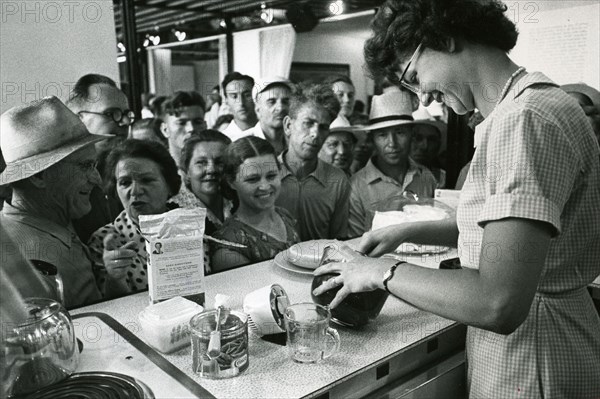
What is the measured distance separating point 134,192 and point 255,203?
0.43 meters

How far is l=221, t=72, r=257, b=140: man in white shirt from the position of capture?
3045 mm

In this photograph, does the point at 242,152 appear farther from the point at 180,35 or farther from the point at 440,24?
the point at 180,35

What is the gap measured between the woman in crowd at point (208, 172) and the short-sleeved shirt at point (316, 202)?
367 millimetres

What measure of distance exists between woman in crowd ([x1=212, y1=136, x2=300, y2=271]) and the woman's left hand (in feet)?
2.33

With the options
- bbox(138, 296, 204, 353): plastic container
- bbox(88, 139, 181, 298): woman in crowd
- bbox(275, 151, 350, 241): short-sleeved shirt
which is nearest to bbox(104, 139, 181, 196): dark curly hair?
bbox(88, 139, 181, 298): woman in crowd

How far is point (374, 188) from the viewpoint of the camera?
260 cm

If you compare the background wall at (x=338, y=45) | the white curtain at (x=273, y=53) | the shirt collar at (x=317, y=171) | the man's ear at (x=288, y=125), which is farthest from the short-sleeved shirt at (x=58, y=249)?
the background wall at (x=338, y=45)

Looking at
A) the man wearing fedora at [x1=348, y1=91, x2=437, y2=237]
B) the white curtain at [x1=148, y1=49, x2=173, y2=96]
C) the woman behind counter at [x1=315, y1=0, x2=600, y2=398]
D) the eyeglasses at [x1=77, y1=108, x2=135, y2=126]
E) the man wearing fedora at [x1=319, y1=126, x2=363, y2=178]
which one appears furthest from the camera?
the white curtain at [x1=148, y1=49, x2=173, y2=96]

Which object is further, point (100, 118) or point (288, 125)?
point (288, 125)

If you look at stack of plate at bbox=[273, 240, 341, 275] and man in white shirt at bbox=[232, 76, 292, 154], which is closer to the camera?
stack of plate at bbox=[273, 240, 341, 275]

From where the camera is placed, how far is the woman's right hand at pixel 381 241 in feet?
3.84

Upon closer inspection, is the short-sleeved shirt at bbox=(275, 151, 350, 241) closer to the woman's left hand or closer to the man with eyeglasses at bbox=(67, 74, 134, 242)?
the man with eyeglasses at bbox=(67, 74, 134, 242)

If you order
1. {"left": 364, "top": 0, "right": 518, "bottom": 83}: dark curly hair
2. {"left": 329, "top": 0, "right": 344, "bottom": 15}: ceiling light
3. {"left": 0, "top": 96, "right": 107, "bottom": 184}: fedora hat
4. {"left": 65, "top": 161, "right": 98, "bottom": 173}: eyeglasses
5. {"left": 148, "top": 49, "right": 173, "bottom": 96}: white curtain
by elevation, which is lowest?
{"left": 65, "top": 161, "right": 98, "bottom": 173}: eyeglasses

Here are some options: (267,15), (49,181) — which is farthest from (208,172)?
(267,15)
